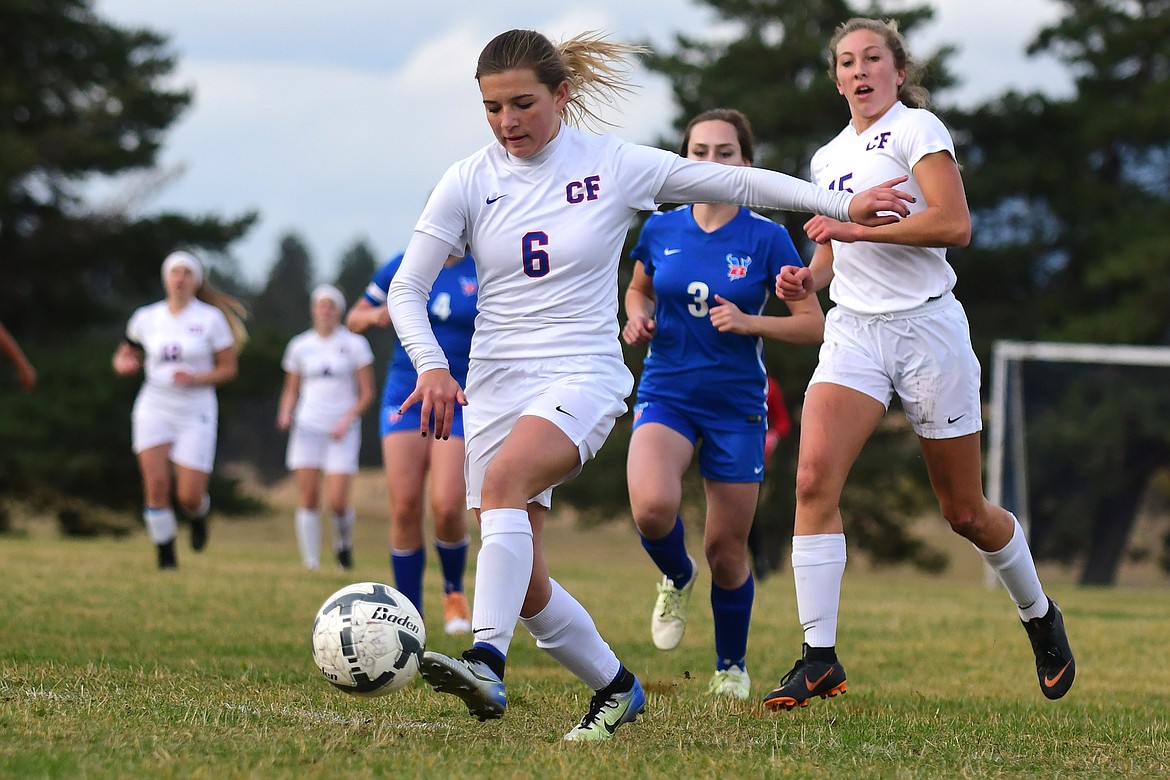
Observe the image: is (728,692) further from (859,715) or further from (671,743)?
(671,743)

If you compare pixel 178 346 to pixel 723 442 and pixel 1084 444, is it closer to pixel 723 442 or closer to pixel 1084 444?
pixel 723 442

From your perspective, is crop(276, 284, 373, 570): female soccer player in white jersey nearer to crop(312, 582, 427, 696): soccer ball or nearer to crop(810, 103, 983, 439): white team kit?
crop(810, 103, 983, 439): white team kit

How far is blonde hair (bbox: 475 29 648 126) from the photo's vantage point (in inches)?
184

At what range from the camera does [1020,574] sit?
598 centimetres

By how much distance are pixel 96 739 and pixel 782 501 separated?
2508 centimetres

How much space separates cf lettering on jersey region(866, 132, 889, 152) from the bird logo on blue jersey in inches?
38.0

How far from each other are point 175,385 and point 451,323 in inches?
216

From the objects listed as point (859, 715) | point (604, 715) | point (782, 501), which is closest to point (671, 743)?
point (604, 715)

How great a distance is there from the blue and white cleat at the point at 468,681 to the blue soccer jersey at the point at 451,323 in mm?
3629

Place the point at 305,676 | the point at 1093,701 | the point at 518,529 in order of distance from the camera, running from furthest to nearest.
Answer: the point at 1093,701, the point at 305,676, the point at 518,529

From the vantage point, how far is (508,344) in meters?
4.75

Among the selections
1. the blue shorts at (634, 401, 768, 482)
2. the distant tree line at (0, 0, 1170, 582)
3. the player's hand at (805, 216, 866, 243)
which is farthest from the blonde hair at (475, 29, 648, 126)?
the distant tree line at (0, 0, 1170, 582)

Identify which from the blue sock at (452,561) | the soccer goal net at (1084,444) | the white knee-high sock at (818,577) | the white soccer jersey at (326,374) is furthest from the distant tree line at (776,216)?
the white knee-high sock at (818,577)

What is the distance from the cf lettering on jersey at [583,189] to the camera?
4.79 m
